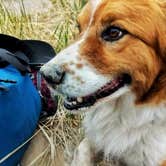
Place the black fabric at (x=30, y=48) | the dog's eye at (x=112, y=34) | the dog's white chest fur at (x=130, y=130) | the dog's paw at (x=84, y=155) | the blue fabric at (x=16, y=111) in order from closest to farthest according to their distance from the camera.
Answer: the dog's eye at (x=112, y=34) → the dog's white chest fur at (x=130, y=130) → the blue fabric at (x=16, y=111) → the dog's paw at (x=84, y=155) → the black fabric at (x=30, y=48)

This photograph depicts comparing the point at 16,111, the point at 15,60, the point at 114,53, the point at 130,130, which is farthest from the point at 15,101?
the point at 114,53

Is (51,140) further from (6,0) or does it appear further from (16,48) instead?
(6,0)

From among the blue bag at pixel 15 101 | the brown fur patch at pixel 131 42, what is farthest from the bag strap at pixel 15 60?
the brown fur patch at pixel 131 42

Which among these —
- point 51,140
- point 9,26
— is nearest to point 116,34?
point 51,140

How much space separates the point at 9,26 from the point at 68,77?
62.1 inches

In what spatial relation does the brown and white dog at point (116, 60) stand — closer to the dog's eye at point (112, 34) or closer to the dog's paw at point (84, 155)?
the dog's eye at point (112, 34)

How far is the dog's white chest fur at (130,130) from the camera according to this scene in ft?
8.47

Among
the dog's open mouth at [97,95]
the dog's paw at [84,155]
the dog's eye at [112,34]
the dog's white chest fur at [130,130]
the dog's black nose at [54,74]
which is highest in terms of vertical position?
the dog's eye at [112,34]

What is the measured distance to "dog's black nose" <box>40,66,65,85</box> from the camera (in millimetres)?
2322

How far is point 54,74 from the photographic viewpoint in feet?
7.62

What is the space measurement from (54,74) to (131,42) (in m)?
0.34

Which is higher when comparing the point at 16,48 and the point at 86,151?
the point at 16,48

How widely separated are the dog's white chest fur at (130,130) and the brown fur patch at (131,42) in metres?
0.23

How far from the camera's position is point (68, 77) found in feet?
7.72
